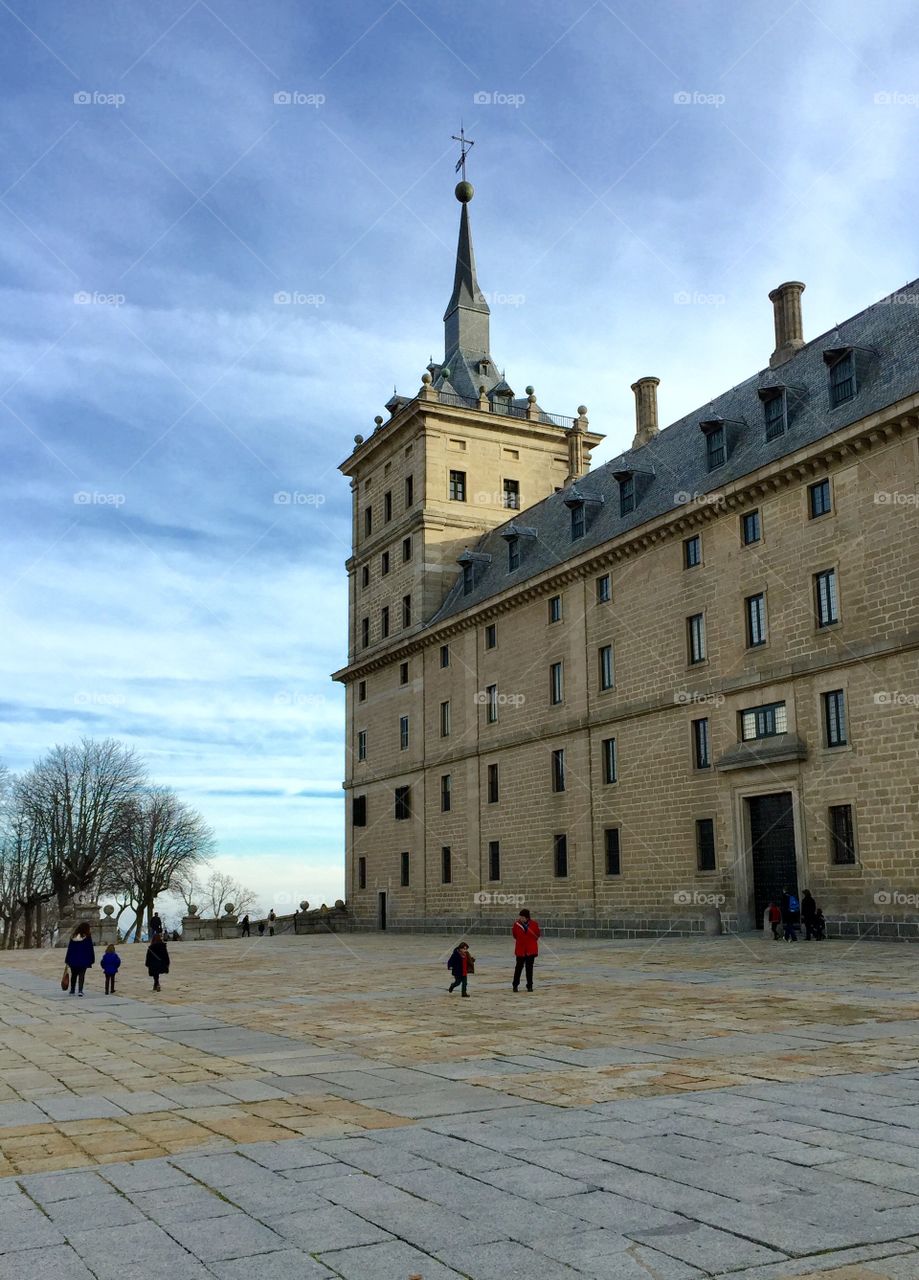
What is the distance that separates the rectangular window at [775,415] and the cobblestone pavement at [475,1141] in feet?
61.5

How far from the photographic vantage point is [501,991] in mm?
18578

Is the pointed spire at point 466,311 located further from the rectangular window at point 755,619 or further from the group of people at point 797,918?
the group of people at point 797,918

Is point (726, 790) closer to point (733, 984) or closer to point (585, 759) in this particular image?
point (585, 759)

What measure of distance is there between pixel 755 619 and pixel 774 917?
8.08 m

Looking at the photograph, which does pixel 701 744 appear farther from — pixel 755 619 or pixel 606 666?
pixel 606 666

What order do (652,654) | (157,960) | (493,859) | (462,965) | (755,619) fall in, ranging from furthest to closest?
(493,859), (652,654), (755,619), (157,960), (462,965)

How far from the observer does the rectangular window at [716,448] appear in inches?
1321

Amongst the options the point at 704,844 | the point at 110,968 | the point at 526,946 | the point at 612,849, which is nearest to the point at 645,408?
the point at 612,849

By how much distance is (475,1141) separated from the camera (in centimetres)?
745

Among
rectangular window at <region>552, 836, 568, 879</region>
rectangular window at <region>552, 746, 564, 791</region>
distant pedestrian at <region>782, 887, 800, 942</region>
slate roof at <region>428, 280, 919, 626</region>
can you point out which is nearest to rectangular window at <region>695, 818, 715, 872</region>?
distant pedestrian at <region>782, 887, 800, 942</region>

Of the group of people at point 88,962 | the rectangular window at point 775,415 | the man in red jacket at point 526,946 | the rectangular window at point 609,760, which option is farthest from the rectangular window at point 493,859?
the man in red jacket at point 526,946

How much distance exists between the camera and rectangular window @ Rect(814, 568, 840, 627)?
92.2 ft

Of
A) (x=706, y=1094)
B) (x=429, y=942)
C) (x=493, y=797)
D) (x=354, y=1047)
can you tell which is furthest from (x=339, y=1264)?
(x=493, y=797)

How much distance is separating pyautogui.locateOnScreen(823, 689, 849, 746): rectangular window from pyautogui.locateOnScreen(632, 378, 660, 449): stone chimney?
54.9 feet
